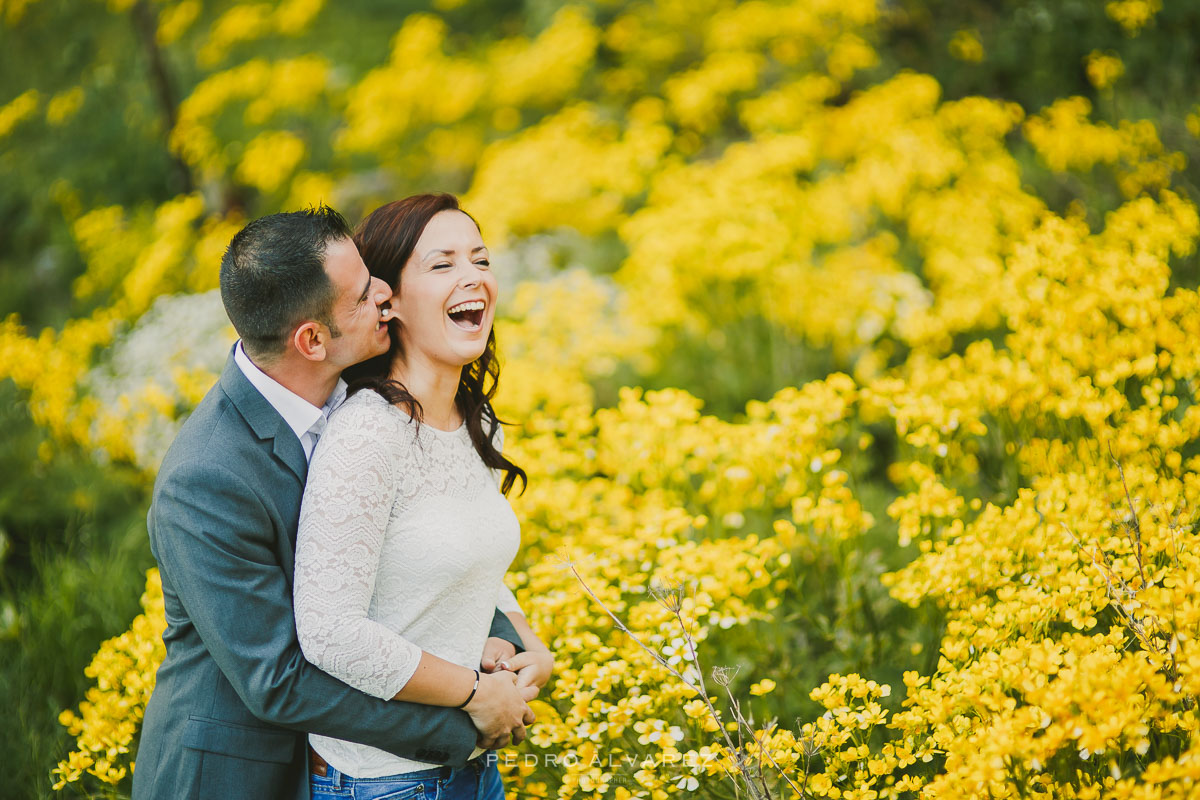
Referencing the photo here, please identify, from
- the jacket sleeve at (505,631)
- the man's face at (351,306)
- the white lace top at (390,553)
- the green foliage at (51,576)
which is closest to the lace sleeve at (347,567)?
the white lace top at (390,553)

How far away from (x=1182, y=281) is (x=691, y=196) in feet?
8.34

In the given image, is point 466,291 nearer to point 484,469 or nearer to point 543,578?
point 484,469

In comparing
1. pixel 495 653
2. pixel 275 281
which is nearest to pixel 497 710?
pixel 495 653

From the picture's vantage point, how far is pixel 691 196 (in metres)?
4.95

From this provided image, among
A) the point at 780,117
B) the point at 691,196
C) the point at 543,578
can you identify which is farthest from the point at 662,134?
the point at 543,578

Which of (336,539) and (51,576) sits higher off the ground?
(336,539)

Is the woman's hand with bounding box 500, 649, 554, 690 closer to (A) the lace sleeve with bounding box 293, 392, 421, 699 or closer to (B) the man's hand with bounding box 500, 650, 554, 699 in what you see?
(B) the man's hand with bounding box 500, 650, 554, 699

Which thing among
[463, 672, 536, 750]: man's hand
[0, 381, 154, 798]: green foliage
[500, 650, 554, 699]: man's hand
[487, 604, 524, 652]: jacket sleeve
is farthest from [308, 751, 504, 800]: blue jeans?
[0, 381, 154, 798]: green foliage

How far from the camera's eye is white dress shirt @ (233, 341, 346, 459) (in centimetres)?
179

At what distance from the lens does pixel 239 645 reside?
63.4 inches

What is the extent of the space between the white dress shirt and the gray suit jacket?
21 millimetres

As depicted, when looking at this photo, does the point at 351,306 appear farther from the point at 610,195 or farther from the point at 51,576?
the point at 610,195

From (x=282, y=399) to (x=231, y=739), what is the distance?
0.72 meters

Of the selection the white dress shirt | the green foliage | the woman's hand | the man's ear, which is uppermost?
the man's ear
